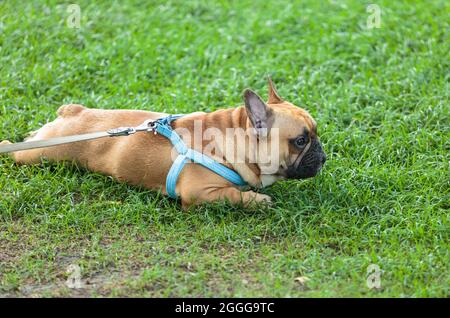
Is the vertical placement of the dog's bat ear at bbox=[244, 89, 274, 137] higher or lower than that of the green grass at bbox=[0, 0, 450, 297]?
higher

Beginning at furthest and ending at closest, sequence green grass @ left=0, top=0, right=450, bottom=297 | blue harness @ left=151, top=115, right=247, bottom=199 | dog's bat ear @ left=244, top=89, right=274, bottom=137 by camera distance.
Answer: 1. blue harness @ left=151, top=115, right=247, bottom=199
2. dog's bat ear @ left=244, top=89, right=274, bottom=137
3. green grass @ left=0, top=0, right=450, bottom=297

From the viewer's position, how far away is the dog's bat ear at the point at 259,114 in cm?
523

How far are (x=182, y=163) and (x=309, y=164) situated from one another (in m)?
0.84

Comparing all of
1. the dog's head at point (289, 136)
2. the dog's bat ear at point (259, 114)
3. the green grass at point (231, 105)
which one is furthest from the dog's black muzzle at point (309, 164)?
the dog's bat ear at point (259, 114)

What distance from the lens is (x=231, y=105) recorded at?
6934 millimetres

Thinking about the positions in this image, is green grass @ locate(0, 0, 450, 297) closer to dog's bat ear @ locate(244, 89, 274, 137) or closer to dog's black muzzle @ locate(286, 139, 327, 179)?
dog's black muzzle @ locate(286, 139, 327, 179)

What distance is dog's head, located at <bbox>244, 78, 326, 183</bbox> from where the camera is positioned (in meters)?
5.27

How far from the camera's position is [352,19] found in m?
8.34

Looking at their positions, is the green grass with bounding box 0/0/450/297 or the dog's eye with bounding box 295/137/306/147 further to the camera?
the dog's eye with bounding box 295/137/306/147

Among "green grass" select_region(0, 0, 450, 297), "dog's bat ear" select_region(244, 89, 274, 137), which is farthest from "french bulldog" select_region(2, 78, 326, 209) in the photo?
"green grass" select_region(0, 0, 450, 297)

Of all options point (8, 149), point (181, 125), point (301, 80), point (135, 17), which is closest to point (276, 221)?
point (181, 125)

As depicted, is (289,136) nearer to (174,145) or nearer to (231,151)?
(231,151)

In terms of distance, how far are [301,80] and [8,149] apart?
9.90ft

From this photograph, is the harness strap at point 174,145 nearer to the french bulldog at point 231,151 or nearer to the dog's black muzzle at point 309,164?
the french bulldog at point 231,151
